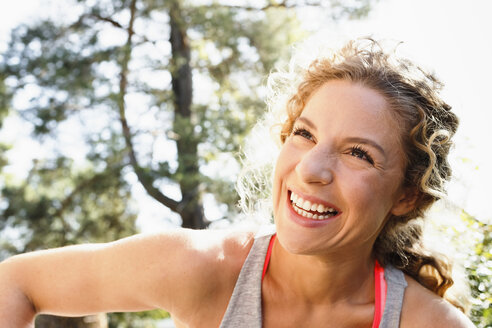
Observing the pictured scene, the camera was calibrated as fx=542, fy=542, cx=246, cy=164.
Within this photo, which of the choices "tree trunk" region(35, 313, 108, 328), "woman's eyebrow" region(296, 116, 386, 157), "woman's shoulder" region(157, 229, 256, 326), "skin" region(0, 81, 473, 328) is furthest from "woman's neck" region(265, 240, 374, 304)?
"tree trunk" region(35, 313, 108, 328)

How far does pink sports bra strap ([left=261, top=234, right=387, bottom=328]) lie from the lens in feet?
6.46

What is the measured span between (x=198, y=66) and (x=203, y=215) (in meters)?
2.99

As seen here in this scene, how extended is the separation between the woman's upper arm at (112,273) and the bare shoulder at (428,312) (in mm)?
736

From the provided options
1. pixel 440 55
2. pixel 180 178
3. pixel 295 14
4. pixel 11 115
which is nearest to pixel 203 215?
pixel 180 178

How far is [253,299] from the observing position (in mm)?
1960

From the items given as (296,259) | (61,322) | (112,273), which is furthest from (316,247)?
(61,322)

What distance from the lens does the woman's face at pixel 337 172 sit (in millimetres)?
1747

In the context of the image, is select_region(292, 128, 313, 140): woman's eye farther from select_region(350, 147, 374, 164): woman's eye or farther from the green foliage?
the green foliage

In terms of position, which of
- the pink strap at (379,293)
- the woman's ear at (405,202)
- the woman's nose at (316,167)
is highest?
the woman's nose at (316,167)

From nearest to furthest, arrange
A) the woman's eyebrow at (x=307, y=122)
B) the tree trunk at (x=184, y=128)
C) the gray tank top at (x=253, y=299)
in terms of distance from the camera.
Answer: the woman's eyebrow at (x=307, y=122), the gray tank top at (x=253, y=299), the tree trunk at (x=184, y=128)

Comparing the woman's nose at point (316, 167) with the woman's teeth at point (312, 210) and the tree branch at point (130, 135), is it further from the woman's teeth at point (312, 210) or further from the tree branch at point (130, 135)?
the tree branch at point (130, 135)

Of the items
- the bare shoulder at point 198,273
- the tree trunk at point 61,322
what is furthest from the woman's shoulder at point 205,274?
the tree trunk at point 61,322

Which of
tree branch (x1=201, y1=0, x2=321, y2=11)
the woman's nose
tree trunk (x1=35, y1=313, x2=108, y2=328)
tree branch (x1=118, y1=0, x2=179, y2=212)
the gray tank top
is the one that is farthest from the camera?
tree branch (x1=201, y1=0, x2=321, y2=11)

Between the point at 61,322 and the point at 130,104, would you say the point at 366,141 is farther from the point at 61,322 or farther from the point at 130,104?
the point at 130,104
